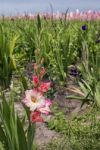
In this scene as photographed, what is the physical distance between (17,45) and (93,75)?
7.01ft

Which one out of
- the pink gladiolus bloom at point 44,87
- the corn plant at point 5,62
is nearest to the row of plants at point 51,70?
the corn plant at point 5,62

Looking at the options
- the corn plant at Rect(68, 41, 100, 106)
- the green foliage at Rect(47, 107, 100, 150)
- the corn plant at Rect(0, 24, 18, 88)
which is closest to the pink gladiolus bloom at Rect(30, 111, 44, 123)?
the green foliage at Rect(47, 107, 100, 150)

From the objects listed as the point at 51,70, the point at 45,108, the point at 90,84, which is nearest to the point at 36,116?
the point at 45,108

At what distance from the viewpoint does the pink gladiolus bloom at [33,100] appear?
6.67 ft

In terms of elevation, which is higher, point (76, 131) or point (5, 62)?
point (5, 62)

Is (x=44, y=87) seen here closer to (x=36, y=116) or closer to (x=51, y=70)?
(x=36, y=116)

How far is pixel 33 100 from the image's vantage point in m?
2.05

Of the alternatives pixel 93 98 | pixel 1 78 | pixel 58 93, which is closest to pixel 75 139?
pixel 93 98

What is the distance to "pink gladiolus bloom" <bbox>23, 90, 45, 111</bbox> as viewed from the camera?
2033mm

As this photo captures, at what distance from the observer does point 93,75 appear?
5.32 m

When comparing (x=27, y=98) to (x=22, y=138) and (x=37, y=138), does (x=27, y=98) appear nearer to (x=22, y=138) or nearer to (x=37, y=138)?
(x=22, y=138)

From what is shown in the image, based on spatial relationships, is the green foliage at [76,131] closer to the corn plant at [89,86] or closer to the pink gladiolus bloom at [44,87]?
the corn plant at [89,86]

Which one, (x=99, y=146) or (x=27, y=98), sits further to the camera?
(x=99, y=146)

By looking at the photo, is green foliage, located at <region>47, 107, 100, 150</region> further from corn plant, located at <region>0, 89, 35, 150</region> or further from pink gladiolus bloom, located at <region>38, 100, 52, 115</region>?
pink gladiolus bloom, located at <region>38, 100, 52, 115</region>
